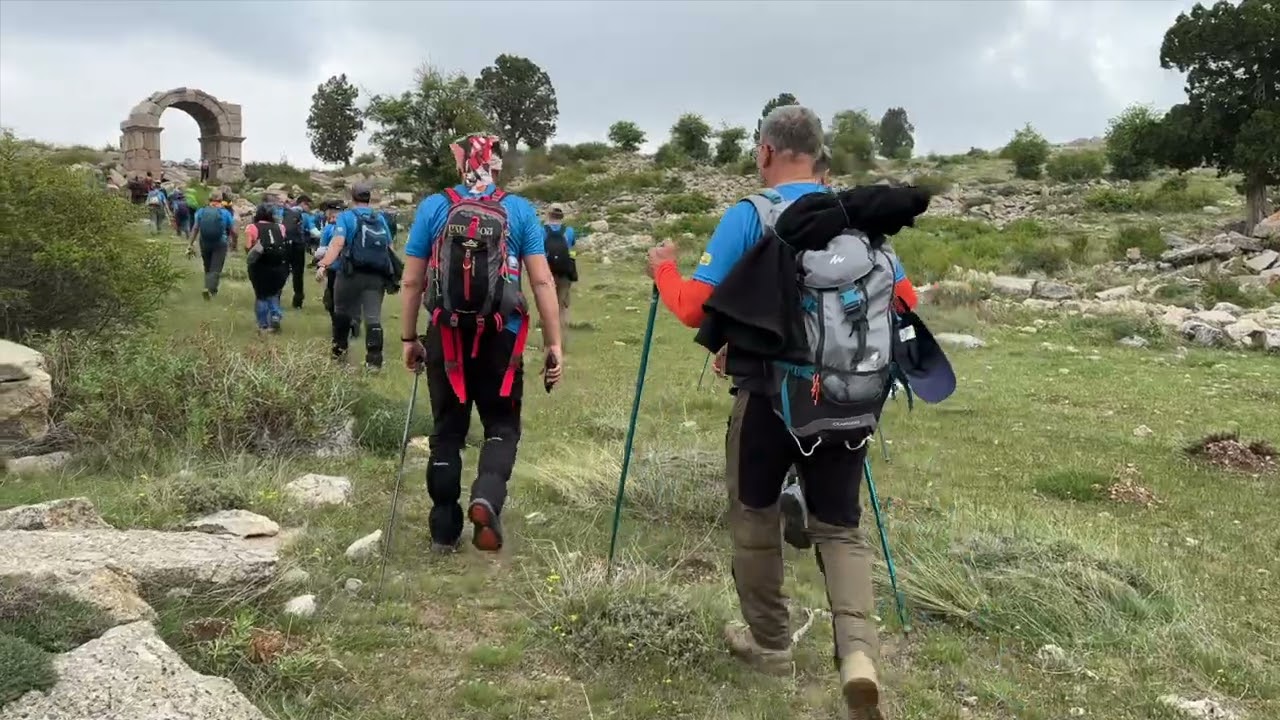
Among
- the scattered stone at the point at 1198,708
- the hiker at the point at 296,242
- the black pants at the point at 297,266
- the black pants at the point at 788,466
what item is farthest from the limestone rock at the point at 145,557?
the black pants at the point at 297,266

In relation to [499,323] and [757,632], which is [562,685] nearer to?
[757,632]

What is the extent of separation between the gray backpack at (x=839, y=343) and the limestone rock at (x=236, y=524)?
2632 mm

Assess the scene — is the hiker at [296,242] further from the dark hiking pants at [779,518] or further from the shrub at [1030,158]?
the shrub at [1030,158]

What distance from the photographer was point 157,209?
2402 centimetres

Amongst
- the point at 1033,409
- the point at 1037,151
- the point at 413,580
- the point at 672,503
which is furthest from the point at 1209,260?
the point at 1037,151

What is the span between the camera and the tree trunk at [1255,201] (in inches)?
1129

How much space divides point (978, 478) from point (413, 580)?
405cm

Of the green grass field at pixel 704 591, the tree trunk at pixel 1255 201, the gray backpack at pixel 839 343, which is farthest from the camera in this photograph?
the tree trunk at pixel 1255 201

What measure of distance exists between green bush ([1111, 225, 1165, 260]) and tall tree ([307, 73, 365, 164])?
47889 mm

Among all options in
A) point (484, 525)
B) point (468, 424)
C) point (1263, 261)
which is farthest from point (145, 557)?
point (1263, 261)

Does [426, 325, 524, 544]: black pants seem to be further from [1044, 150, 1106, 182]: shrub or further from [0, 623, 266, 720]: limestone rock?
[1044, 150, 1106, 182]: shrub

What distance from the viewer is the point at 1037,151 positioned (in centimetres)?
4994

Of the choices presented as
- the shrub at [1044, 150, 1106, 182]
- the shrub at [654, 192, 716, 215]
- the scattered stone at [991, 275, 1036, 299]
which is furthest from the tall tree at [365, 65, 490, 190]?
the shrub at [1044, 150, 1106, 182]

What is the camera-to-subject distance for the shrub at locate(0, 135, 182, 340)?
7.72 meters
